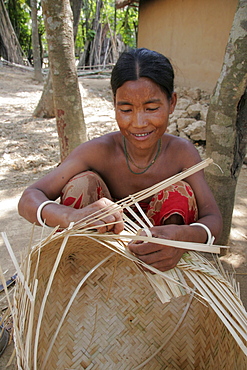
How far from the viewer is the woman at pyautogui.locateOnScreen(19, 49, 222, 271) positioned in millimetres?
1204

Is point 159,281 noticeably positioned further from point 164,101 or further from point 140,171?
point 164,101

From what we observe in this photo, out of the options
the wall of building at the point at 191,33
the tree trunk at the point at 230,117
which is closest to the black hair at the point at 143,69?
the tree trunk at the point at 230,117

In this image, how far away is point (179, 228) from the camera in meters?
1.18

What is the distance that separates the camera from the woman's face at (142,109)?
1.34 m

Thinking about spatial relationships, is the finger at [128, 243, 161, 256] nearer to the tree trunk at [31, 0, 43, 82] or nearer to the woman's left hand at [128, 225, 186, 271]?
the woman's left hand at [128, 225, 186, 271]

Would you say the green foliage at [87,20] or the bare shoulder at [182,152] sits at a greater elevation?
the green foliage at [87,20]

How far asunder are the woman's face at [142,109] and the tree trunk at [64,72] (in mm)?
1304

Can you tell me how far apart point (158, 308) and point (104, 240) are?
70 cm

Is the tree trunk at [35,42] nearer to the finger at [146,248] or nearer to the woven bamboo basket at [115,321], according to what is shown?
the woven bamboo basket at [115,321]

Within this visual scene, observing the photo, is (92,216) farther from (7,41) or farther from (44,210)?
(7,41)

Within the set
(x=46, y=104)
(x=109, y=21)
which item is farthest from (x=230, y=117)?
(x=109, y=21)

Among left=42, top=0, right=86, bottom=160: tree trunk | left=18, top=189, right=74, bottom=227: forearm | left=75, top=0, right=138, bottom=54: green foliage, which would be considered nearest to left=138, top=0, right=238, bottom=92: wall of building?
left=42, top=0, right=86, bottom=160: tree trunk

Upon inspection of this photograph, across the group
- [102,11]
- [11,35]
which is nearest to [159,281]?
[11,35]

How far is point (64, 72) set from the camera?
8.35 ft
